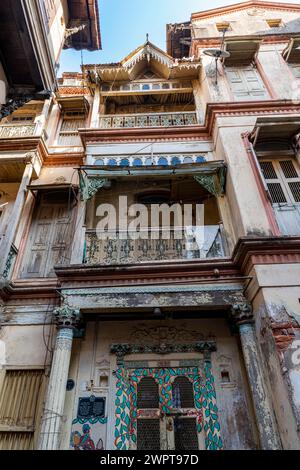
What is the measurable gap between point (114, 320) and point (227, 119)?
253 inches

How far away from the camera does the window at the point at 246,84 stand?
965 cm

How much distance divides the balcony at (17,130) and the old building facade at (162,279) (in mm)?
→ 52

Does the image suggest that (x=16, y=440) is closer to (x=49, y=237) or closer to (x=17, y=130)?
(x=49, y=237)

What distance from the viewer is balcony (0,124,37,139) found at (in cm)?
967

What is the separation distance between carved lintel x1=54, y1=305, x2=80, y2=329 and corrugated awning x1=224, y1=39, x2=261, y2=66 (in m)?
10.0

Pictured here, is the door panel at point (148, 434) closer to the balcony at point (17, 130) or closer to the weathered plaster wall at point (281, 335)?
the weathered plaster wall at point (281, 335)

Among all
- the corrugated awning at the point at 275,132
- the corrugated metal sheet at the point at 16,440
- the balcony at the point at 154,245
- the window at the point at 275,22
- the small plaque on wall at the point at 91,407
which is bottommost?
the corrugated metal sheet at the point at 16,440

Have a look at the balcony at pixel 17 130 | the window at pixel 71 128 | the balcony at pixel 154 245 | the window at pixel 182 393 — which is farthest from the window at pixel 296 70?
the window at pixel 182 393

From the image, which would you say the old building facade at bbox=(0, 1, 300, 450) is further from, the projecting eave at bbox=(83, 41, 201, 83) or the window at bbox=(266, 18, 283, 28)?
the window at bbox=(266, 18, 283, 28)

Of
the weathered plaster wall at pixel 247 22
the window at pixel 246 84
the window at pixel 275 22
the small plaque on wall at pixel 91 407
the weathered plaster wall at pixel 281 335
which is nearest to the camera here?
the weathered plaster wall at pixel 281 335

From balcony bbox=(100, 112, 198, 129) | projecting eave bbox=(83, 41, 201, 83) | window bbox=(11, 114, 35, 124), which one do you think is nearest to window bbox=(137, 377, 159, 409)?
balcony bbox=(100, 112, 198, 129)

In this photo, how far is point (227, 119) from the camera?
341 inches

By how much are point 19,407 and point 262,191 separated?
7.08 m
